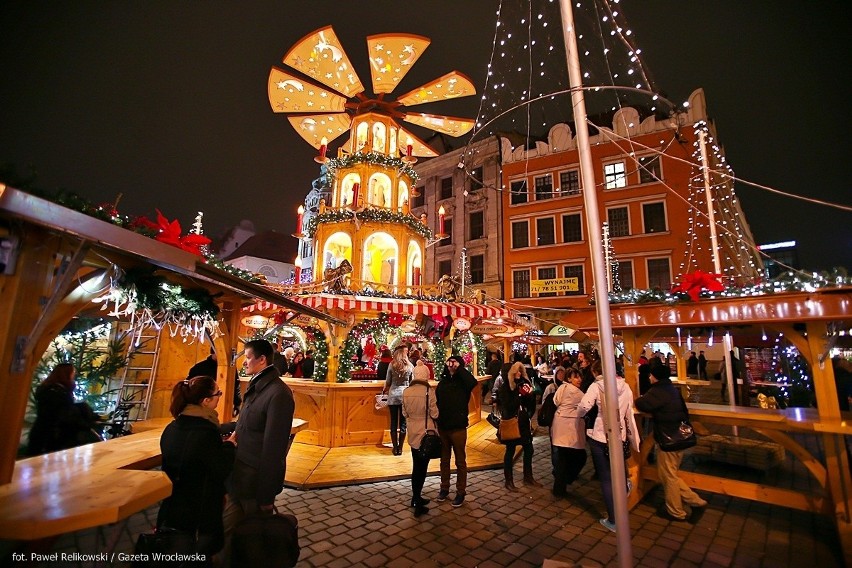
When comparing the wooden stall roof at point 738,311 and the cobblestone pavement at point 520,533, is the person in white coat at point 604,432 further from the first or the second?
the wooden stall roof at point 738,311

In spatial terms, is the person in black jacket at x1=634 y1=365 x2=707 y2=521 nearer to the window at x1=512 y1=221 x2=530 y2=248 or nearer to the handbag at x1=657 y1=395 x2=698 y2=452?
the handbag at x1=657 y1=395 x2=698 y2=452

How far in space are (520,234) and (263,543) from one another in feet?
86.9

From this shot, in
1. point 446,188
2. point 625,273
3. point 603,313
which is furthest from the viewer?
point 446,188

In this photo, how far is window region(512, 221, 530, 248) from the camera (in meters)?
27.2

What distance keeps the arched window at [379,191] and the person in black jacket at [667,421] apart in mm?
9525

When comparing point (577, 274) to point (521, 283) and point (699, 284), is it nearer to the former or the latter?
point (521, 283)

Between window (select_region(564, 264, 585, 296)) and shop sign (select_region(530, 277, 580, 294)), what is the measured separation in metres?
0.12

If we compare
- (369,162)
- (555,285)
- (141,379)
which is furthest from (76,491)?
(555,285)

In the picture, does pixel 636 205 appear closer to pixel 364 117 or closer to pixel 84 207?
pixel 364 117

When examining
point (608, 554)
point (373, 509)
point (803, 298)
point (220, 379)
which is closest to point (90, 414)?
point (220, 379)

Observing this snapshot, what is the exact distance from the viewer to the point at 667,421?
200 inches

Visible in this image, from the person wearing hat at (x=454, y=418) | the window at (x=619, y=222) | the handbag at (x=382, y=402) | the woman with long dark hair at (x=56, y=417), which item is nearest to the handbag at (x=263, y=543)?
the person wearing hat at (x=454, y=418)

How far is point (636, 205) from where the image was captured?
78.7ft

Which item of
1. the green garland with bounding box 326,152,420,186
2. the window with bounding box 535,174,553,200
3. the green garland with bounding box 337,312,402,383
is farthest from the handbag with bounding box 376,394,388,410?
the window with bounding box 535,174,553,200
